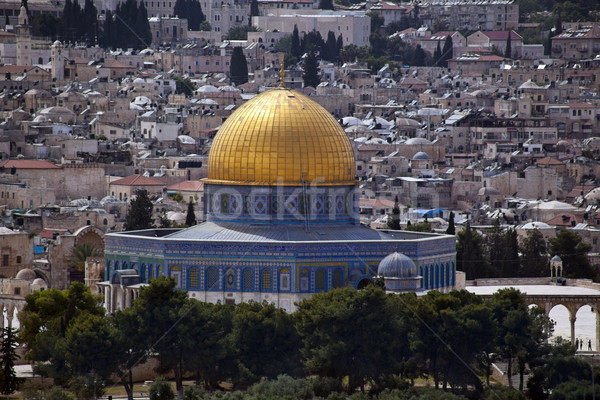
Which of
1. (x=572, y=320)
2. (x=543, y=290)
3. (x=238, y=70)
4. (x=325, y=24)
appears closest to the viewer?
(x=572, y=320)

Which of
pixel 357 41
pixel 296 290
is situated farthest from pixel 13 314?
pixel 357 41

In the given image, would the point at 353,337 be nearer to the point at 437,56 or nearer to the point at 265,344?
the point at 265,344

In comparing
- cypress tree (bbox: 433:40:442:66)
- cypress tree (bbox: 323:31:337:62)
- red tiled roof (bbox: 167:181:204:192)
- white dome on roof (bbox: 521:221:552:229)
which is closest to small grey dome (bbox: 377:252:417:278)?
white dome on roof (bbox: 521:221:552:229)

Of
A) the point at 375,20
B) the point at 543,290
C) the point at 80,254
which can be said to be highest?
the point at 80,254

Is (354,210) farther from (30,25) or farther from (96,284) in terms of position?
(30,25)

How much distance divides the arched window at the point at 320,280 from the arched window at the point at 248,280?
1.53 metres

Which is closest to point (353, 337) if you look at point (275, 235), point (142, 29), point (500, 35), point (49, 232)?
point (275, 235)

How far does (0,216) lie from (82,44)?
143 feet

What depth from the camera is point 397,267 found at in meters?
50.8

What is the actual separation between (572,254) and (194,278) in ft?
55.0

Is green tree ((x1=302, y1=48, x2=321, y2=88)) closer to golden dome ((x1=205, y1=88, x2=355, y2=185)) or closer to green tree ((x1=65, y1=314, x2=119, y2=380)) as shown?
golden dome ((x1=205, y1=88, x2=355, y2=185))

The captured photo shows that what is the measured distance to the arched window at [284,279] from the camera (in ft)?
170

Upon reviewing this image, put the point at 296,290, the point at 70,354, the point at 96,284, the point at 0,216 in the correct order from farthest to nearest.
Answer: the point at 0,216 < the point at 96,284 < the point at 296,290 < the point at 70,354

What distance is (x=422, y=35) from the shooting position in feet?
438
